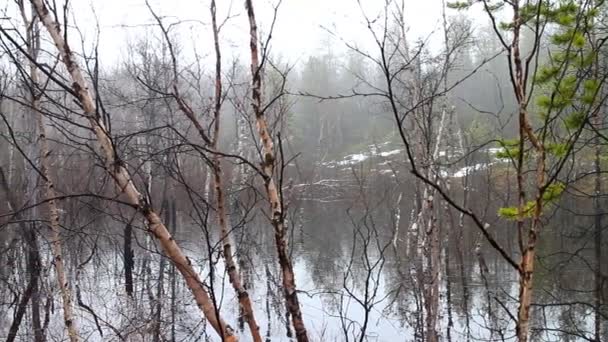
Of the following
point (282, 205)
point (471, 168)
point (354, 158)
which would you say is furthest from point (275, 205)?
point (354, 158)

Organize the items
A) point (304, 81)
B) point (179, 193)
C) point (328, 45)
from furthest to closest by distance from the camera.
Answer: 1. point (328, 45)
2. point (304, 81)
3. point (179, 193)

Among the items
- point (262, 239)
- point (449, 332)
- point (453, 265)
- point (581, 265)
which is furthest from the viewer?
point (262, 239)

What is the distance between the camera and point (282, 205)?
2.69 meters

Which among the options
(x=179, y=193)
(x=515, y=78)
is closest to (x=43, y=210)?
(x=179, y=193)

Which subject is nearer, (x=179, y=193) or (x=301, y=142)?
(x=179, y=193)

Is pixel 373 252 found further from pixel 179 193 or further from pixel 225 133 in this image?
pixel 225 133

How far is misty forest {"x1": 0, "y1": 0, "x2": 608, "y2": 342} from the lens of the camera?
94.2 inches

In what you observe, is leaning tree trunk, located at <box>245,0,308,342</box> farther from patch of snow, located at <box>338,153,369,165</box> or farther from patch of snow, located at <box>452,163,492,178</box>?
patch of snow, located at <box>338,153,369,165</box>

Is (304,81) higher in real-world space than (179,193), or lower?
higher

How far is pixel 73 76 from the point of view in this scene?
240cm

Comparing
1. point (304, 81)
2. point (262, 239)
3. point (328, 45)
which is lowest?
point (262, 239)

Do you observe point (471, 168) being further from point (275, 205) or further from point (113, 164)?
point (113, 164)

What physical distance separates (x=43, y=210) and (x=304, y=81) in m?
28.2

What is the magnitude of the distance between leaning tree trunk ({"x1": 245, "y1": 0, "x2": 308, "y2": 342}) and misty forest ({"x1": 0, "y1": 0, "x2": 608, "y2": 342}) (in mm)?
11
